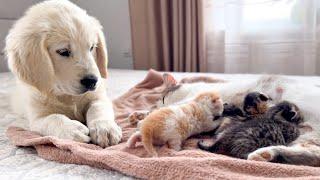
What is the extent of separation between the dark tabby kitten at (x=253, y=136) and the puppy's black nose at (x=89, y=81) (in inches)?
15.4

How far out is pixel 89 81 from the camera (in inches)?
41.2

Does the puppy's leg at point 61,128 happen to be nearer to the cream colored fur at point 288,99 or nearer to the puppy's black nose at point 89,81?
the puppy's black nose at point 89,81

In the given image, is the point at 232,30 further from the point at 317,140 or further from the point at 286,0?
the point at 317,140

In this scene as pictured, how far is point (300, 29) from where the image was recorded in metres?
2.29

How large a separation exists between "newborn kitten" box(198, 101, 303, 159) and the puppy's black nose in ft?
1.28

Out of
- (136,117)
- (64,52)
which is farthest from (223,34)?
(64,52)

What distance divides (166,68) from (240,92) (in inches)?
67.3

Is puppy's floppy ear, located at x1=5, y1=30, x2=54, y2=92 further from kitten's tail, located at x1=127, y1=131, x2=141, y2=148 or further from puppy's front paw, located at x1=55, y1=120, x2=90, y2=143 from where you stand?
kitten's tail, located at x1=127, y1=131, x2=141, y2=148

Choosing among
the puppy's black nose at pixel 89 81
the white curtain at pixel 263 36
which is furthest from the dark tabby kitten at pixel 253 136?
the white curtain at pixel 263 36

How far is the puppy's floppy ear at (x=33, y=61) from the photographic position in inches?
40.6

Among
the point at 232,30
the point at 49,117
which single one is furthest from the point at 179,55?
the point at 49,117

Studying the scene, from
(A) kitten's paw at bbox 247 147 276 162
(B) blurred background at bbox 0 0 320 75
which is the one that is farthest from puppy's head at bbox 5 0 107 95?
(B) blurred background at bbox 0 0 320 75

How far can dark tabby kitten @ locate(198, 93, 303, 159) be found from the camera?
0.80 metres

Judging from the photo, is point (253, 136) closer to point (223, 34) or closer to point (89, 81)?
point (89, 81)
